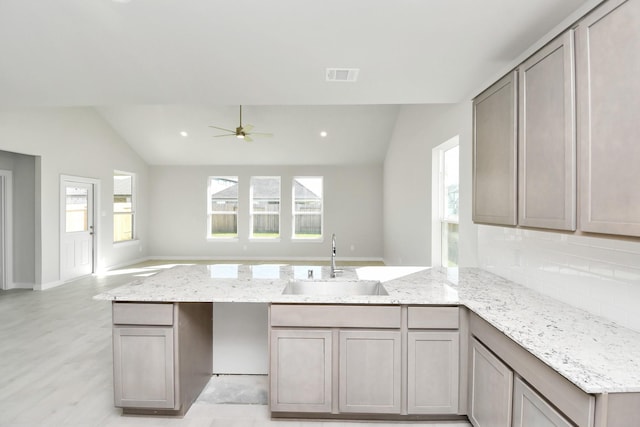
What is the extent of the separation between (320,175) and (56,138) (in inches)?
216

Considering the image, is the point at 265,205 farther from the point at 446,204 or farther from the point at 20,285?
the point at 446,204

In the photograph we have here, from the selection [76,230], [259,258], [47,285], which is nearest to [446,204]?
[259,258]

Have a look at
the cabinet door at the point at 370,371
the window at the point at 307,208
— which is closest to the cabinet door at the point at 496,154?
the cabinet door at the point at 370,371

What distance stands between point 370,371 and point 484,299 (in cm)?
82

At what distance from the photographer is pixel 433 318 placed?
205 centimetres

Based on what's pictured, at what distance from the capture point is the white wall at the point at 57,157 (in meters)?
5.13

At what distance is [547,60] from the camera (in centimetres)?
161

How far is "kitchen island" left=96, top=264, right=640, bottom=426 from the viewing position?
1.12 meters

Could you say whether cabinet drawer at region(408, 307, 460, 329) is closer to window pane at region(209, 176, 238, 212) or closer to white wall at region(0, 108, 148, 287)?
white wall at region(0, 108, 148, 287)

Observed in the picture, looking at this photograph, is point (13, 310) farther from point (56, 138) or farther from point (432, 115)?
point (432, 115)

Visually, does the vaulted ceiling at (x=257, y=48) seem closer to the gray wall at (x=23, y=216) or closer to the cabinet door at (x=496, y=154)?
the cabinet door at (x=496, y=154)

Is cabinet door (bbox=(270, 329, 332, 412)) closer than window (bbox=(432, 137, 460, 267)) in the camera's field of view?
Yes

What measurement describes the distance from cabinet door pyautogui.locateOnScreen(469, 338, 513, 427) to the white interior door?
6785mm

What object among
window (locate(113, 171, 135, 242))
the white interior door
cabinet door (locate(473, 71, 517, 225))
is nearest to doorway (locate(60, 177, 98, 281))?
the white interior door
